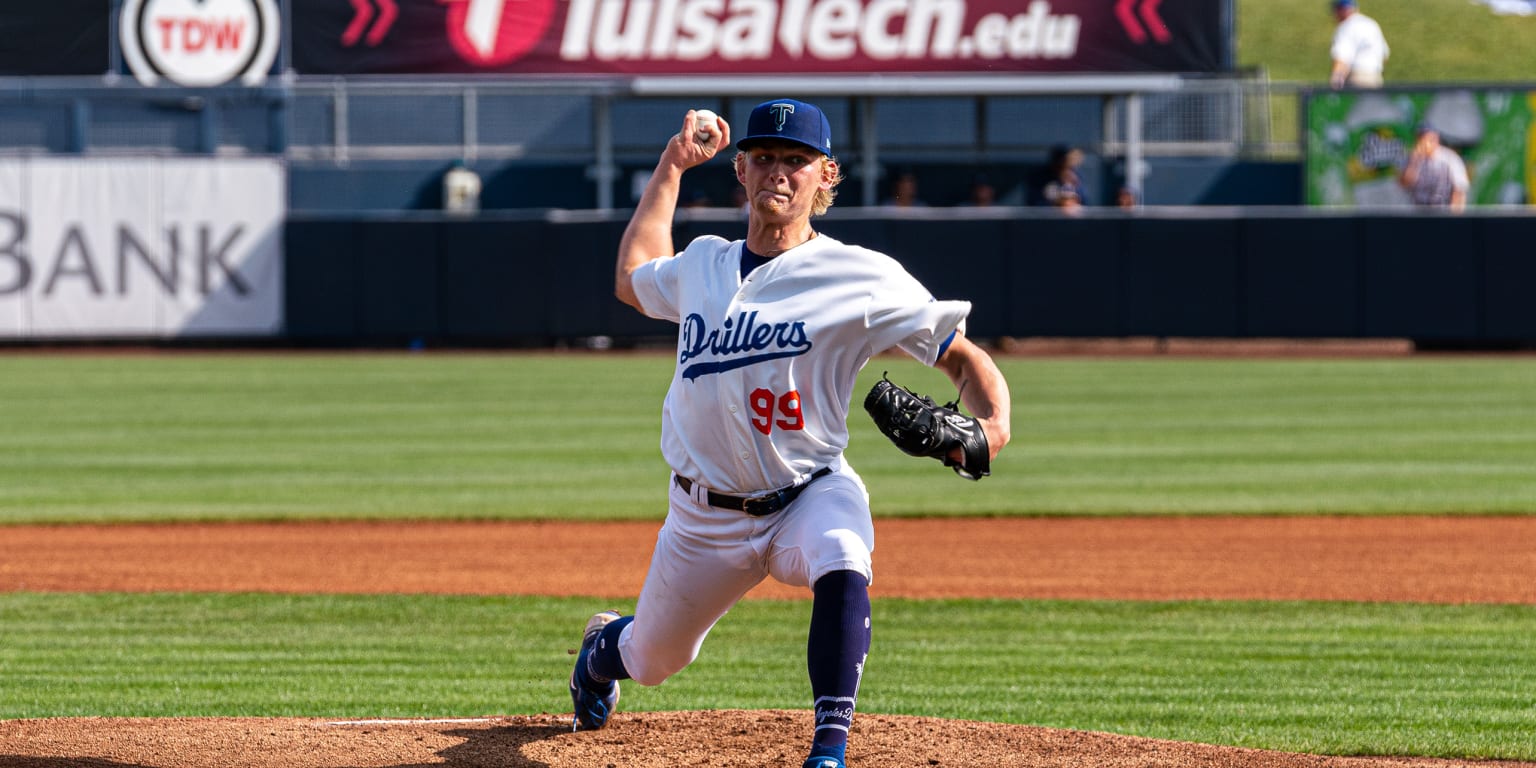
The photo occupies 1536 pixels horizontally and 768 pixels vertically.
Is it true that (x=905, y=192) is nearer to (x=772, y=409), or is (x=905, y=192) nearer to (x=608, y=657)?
(x=608, y=657)

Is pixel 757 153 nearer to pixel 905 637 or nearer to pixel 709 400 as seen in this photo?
pixel 709 400

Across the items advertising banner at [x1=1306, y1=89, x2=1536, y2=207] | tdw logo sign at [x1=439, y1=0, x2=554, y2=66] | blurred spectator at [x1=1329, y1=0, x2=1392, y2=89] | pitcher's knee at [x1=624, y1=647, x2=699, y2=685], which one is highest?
tdw logo sign at [x1=439, y1=0, x2=554, y2=66]

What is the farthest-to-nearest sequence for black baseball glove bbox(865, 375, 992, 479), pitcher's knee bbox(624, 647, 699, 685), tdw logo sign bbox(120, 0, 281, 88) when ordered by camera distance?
tdw logo sign bbox(120, 0, 281, 88) → pitcher's knee bbox(624, 647, 699, 685) → black baseball glove bbox(865, 375, 992, 479)

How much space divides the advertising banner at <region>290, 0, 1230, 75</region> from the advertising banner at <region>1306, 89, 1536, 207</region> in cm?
304

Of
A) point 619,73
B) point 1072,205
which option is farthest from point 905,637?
point 619,73

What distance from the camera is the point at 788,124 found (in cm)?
462

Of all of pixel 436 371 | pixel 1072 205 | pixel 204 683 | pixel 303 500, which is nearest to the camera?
pixel 204 683

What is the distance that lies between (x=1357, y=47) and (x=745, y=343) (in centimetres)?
2300

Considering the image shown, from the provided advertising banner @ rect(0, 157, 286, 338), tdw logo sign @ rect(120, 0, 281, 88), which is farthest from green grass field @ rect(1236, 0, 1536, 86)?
advertising banner @ rect(0, 157, 286, 338)

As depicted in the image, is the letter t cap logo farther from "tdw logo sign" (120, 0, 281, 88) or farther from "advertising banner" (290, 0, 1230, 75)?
"tdw logo sign" (120, 0, 281, 88)

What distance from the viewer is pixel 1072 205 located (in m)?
23.2

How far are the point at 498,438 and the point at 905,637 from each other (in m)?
7.80

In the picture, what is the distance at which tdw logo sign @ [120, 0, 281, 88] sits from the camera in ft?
90.0

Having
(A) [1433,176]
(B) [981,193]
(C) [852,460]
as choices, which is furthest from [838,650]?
(A) [1433,176]
